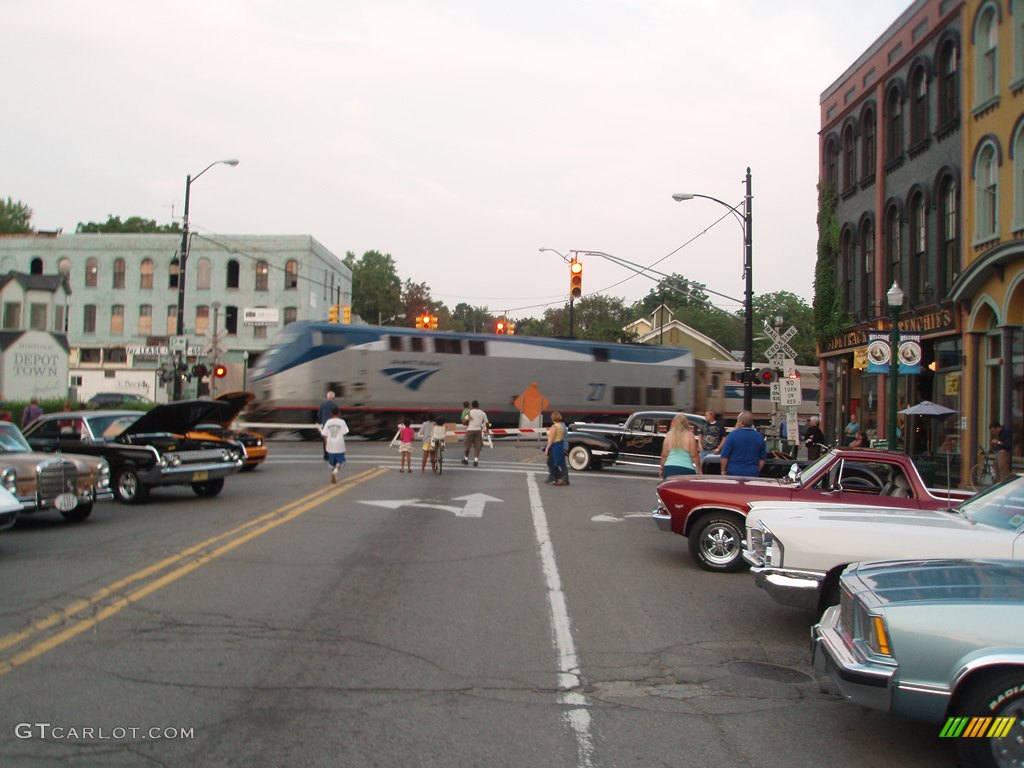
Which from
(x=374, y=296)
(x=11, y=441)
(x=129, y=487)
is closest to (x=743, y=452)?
(x=129, y=487)

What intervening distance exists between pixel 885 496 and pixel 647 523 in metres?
5.56

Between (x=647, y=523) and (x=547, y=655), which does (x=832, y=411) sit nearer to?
(x=647, y=523)

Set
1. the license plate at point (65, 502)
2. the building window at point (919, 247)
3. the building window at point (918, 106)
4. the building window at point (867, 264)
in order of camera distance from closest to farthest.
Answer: the license plate at point (65, 502), the building window at point (919, 247), the building window at point (918, 106), the building window at point (867, 264)

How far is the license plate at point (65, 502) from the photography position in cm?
1269

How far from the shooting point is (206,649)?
700cm

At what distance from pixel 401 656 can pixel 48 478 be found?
25.1 feet

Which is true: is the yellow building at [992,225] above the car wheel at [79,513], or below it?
above

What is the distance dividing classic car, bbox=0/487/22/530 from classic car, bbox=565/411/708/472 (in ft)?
51.4

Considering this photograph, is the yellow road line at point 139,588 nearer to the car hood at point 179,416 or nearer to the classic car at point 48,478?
the classic car at point 48,478

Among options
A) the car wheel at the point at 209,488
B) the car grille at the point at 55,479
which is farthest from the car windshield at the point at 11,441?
the car wheel at the point at 209,488

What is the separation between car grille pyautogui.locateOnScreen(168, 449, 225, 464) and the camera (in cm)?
1597

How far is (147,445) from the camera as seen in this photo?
1582cm

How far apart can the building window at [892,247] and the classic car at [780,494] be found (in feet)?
66.9

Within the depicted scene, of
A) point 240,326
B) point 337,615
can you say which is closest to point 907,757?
point 337,615
